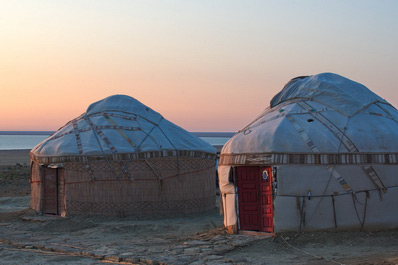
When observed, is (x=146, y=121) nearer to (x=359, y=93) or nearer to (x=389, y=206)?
(x=359, y=93)

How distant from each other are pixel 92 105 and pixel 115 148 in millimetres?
2240

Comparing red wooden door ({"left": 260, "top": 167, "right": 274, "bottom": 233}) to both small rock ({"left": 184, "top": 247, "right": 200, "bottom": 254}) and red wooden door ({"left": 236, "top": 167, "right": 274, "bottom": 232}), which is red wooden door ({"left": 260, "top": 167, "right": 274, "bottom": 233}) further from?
small rock ({"left": 184, "top": 247, "right": 200, "bottom": 254})

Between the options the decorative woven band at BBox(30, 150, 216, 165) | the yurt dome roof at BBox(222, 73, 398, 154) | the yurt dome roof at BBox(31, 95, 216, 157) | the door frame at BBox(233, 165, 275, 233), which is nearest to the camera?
the yurt dome roof at BBox(222, 73, 398, 154)

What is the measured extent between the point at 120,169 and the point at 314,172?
5444 millimetres

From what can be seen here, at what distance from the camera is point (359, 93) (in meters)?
10.3

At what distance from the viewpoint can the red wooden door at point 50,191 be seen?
44.9 feet

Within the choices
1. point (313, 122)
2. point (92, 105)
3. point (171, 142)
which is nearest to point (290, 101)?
point (313, 122)

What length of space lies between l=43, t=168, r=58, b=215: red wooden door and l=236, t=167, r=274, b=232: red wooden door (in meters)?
5.75

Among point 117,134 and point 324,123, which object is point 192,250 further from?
point 117,134

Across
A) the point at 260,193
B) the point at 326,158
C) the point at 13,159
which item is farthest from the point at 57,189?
the point at 13,159

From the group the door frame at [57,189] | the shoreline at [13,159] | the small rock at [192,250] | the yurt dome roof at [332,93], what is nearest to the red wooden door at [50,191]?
the door frame at [57,189]

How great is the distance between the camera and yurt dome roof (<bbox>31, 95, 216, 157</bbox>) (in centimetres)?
1325

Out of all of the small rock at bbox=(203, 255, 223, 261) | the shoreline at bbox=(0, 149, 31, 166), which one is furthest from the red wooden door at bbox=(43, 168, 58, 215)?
the shoreline at bbox=(0, 149, 31, 166)

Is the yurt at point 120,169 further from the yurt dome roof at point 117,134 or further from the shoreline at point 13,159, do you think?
the shoreline at point 13,159
